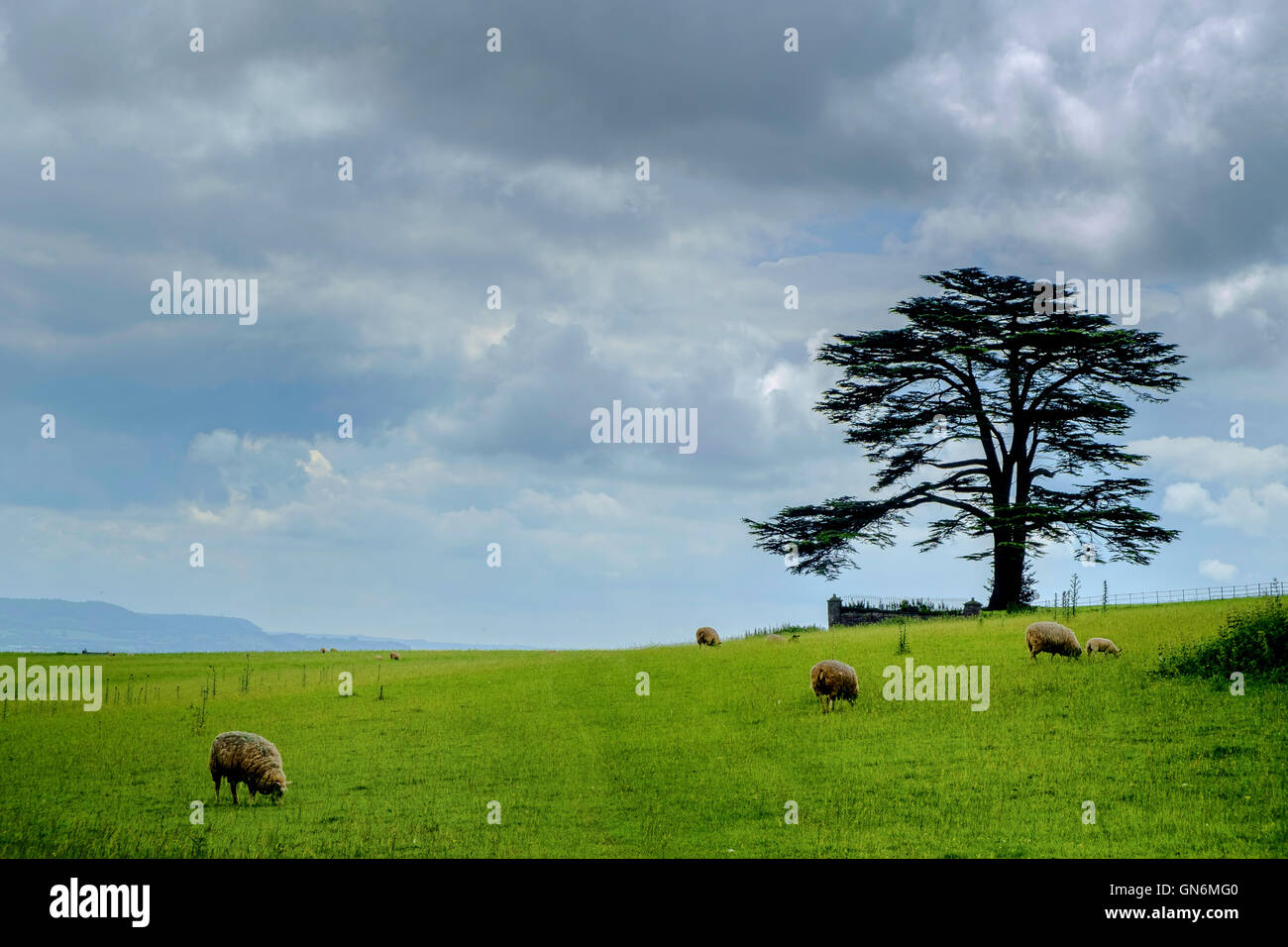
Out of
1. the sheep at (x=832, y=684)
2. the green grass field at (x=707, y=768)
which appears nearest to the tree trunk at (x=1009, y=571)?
the green grass field at (x=707, y=768)

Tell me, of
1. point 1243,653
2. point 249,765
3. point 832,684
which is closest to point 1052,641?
point 1243,653

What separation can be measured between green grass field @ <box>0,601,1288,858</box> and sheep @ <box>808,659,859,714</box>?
0.46 metres

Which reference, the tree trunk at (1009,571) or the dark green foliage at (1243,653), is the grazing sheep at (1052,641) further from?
the tree trunk at (1009,571)

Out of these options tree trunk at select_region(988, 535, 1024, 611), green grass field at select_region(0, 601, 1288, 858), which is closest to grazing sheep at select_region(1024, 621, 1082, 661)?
green grass field at select_region(0, 601, 1288, 858)

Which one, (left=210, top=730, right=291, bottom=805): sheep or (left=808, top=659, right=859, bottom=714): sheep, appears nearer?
(left=210, top=730, right=291, bottom=805): sheep

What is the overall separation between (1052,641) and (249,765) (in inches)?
811

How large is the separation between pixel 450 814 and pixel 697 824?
4.23m

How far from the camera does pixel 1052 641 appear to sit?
27.5m

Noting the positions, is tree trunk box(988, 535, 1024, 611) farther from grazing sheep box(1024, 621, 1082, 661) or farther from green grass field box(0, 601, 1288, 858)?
grazing sheep box(1024, 621, 1082, 661)

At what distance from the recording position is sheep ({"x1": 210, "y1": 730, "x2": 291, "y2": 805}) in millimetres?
18328

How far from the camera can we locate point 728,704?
84.3 feet

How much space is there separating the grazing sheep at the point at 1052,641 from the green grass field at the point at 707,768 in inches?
18.3

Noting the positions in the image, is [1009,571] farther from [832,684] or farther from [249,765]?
[249,765]

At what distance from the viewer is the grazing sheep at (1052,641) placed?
27.5 m
